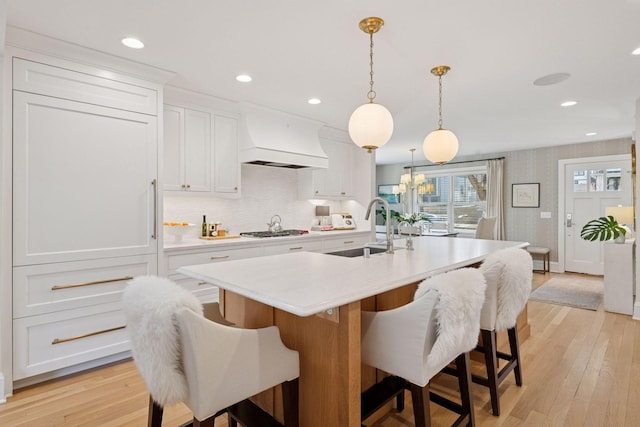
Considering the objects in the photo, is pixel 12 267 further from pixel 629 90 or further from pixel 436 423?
pixel 629 90

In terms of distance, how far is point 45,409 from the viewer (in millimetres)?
2055

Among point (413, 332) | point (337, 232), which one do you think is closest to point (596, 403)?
point (413, 332)

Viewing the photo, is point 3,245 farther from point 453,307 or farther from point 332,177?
point 332,177

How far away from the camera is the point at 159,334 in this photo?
3.57ft

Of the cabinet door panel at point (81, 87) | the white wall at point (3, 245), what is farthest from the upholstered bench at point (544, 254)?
the white wall at point (3, 245)

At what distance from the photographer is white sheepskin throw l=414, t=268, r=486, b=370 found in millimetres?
1282

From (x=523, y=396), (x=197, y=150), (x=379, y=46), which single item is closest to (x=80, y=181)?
(x=197, y=150)

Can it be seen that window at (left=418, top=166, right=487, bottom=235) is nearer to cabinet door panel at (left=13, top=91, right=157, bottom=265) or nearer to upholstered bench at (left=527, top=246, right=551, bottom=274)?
upholstered bench at (left=527, top=246, right=551, bottom=274)

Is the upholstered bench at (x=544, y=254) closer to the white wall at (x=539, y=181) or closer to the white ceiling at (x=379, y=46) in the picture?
the white wall at (x=539, y=181)

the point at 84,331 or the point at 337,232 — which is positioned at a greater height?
the point at 337,232

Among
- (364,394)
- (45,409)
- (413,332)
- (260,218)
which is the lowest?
(45,409)

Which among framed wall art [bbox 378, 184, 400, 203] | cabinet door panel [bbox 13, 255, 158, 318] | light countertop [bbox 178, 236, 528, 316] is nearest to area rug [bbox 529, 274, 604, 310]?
light countertop [bbox 178, 236, 528, 316]

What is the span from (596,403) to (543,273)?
4.61m

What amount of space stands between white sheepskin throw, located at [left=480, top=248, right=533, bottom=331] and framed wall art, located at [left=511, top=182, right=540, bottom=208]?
17.5ft
